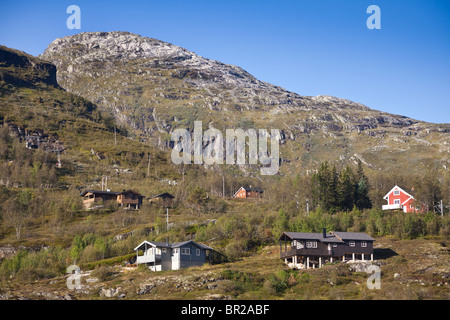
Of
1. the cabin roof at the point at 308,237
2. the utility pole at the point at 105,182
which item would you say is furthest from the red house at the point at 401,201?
the utility pole at the point at 105,182

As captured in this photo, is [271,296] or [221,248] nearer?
[271,296]

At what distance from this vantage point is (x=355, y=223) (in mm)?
87750

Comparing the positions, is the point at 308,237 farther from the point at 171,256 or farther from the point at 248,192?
the point at 248,192

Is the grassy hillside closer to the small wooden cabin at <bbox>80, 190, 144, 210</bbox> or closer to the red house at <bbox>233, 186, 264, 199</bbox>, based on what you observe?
the small wooden cabin at <bbox>80, 190, 144, 210</bbox>

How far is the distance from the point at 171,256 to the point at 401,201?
56.9 metres

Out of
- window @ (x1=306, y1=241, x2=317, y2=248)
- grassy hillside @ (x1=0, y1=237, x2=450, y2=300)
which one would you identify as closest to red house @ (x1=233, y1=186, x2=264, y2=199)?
window @ (x1=306, y1=241, x2=317, y2=248)

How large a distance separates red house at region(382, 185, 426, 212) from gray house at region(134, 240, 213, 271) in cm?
4957

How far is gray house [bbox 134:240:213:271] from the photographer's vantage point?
6962 cm

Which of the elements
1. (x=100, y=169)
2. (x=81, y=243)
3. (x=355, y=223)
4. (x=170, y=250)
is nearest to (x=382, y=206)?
(x=355, y=223)

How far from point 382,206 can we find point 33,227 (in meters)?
72.0

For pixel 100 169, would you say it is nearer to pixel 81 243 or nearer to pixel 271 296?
pixel 81 243

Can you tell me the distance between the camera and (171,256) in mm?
71000
